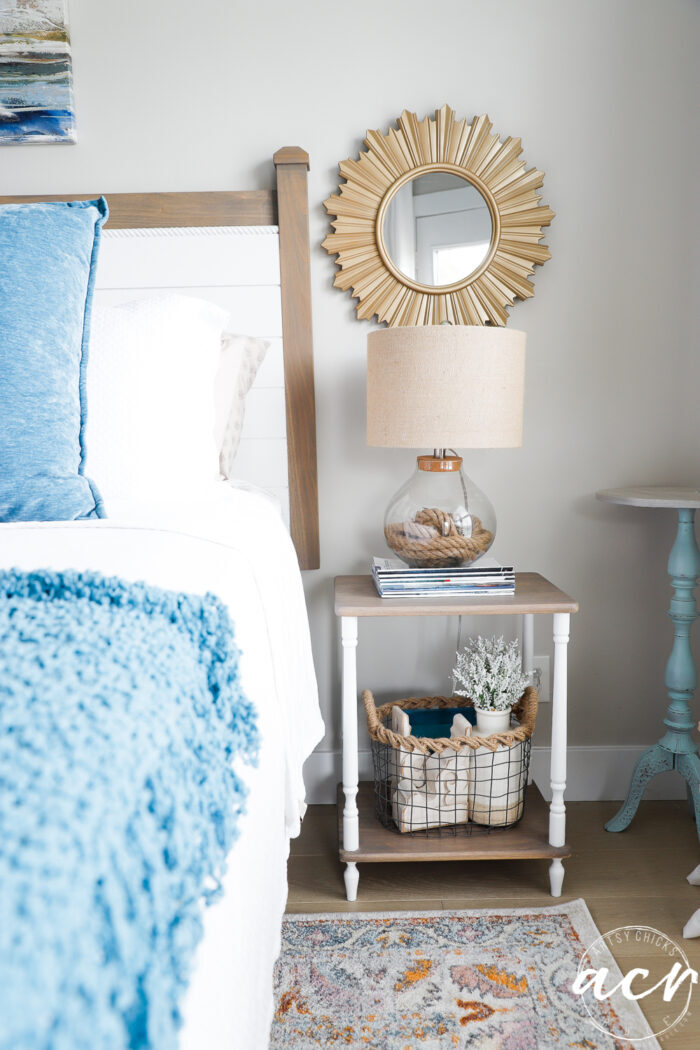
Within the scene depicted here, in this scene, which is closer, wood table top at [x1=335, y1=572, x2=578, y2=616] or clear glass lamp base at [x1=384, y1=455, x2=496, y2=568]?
wood table top at [x1=335, y1=572, x2=578, y2=616]

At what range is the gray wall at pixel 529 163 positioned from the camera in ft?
6.18

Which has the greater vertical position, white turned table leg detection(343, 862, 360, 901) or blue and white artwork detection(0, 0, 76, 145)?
blue and white artwork detection(0, 0, 76, 145)

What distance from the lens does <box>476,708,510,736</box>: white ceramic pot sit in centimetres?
171

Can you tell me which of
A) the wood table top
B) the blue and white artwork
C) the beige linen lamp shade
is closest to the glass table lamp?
the beige linen lamp shade

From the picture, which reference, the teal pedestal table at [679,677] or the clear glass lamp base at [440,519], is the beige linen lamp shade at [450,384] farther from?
the teal pedestal table at [679,677]

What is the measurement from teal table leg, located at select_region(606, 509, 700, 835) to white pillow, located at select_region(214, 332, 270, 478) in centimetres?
108

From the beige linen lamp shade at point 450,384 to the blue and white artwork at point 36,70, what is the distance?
1.04 meters

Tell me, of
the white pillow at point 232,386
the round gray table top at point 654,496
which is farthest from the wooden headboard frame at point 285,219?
the round gray table top at point 654,496

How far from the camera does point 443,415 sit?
5.21 feet

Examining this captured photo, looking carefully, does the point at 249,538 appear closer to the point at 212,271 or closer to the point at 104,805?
the point at 104,805

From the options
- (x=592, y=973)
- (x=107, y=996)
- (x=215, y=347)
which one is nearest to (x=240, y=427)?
(x=215, y=347)

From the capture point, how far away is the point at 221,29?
1881 millimetres

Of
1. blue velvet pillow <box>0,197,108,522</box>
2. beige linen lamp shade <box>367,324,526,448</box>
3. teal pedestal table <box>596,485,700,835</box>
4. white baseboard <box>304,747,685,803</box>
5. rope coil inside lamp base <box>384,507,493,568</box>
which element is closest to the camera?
blue velvet pillow <box>0,197,108,522</box>

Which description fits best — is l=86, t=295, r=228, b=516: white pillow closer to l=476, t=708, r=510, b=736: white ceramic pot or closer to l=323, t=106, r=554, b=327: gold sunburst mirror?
l=323, t=106, r=554, b=327: gold sunburst mirror
